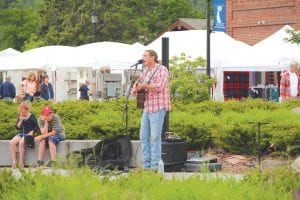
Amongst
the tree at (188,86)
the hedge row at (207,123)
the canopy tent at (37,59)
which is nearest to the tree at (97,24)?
the canopy tent at (37,59)

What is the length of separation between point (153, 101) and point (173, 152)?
1.12m

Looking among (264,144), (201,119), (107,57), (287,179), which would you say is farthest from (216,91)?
(287,179)

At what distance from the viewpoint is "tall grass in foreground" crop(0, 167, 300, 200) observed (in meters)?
5.98

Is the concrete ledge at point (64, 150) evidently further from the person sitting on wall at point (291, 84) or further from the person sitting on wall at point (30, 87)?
the person sitting on wall at point (30, 87)

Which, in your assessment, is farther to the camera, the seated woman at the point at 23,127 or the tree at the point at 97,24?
the tree at the point at 97,24

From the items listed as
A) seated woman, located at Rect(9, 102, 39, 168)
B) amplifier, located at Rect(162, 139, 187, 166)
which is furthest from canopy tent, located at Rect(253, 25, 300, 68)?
amplifier, located at Rect(162, 139, 187, 166)

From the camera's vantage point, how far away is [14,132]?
50.5 feet

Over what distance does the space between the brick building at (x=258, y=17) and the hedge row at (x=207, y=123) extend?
1015 inches

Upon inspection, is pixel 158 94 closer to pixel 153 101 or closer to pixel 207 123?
pixel 153 101

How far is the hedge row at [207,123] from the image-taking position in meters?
13.4

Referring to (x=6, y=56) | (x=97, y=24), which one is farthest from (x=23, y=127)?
(x=97, y=24)

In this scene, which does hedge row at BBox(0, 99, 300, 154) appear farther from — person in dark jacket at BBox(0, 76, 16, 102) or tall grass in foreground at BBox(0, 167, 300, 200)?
person in dark jacket at BBox(0, 76, 16, 102)

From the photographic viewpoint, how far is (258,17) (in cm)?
4550

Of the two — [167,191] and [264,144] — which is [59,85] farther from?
[167,191]
